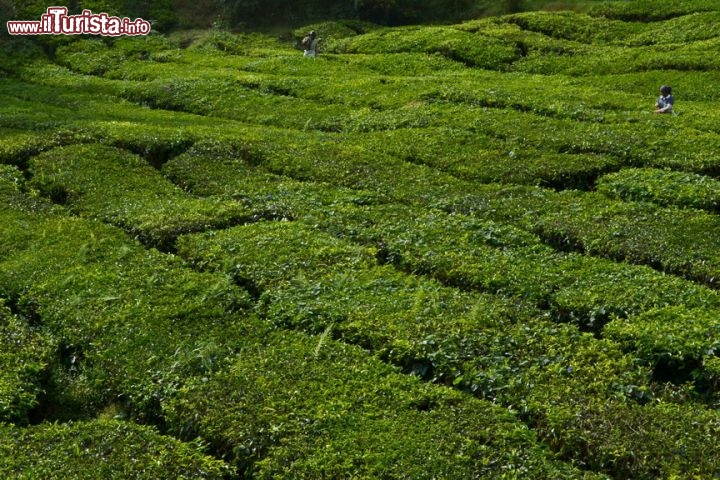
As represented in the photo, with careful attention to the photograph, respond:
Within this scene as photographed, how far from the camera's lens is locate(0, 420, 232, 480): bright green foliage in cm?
Result: 1432

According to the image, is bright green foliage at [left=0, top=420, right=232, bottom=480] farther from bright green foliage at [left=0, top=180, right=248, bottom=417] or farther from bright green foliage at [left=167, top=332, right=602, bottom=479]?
bright green foliage at [left=0, top=180, right=248, bottom=417]

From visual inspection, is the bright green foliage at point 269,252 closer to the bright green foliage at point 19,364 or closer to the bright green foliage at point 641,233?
the bright green foliage at point 19,364

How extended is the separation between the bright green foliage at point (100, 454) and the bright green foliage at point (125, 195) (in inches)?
372

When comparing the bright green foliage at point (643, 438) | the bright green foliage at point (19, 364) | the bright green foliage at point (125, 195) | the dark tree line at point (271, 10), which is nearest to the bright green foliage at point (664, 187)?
the bright green foliage at point (643, 438)

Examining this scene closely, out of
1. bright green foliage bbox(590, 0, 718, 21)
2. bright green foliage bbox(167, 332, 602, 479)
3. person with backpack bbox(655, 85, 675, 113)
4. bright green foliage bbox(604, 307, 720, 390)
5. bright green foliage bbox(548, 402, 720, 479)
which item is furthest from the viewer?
bright green foliage bbox(590, 0, 718, 21)

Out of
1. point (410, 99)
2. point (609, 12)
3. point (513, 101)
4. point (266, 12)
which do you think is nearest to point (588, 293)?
point (513, 101)

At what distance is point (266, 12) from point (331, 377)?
50.7m

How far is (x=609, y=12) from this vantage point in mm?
52844

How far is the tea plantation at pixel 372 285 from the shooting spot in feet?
48.4

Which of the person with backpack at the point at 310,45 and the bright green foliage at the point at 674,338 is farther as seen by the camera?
the person with backpack at the point at 310,45

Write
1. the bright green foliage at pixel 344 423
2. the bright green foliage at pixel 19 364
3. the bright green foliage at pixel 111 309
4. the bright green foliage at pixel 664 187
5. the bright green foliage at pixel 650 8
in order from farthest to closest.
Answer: the bright green foliage at pixel 650 8 < the bright green foliage at pixel 664 187 < the bright green foliage at pixel 111 309 < the bright green foliage at pixel 19 364 < the bright green foliage at pixel 344 423

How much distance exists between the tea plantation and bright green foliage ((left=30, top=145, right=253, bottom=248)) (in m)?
0.12

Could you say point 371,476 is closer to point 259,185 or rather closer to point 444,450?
point 444,450

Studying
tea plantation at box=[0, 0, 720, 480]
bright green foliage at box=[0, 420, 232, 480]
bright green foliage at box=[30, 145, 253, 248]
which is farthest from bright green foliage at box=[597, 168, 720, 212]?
bright green foliage at box=[0, 420, 232, 480]
